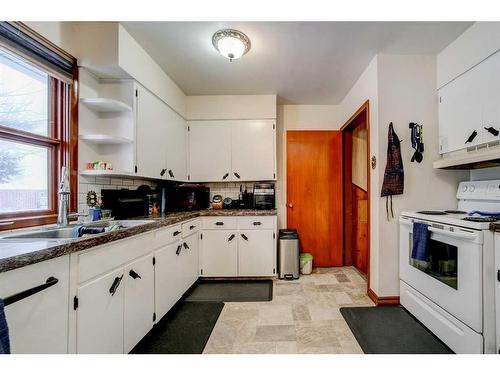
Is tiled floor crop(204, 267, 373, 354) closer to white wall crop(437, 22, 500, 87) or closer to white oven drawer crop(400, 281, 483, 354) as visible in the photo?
white oven drawer crop(400, 281, 483, 354)

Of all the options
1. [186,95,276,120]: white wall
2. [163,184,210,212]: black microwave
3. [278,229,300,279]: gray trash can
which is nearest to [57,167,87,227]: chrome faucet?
[163,184,210,212]: black microwave

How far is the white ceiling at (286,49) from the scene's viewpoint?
73.7 inches

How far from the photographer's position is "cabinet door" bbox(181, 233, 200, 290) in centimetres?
244

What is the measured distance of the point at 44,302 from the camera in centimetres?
94

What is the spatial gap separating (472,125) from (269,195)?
2110mm

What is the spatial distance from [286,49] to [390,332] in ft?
8.42

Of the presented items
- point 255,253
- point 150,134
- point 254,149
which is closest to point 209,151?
point 254,149

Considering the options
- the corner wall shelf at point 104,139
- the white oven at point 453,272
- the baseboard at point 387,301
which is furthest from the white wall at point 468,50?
the corner wall shelf at point 104,139

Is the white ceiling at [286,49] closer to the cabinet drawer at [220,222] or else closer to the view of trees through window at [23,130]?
the view of trees through window at [23,130]

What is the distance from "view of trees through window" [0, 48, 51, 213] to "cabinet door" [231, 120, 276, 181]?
2.01 metres

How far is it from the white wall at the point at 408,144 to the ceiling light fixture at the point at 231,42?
1.36 metres

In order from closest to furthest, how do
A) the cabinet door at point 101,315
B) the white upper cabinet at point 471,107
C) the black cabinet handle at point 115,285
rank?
1. the cabinet door at point 101,315
2. the black cabinet handle at point 115,285
3. the white upper cabinet at point 471,107

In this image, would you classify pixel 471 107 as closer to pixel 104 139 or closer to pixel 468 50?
pixel 468 50

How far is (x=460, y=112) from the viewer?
6.62 feet
